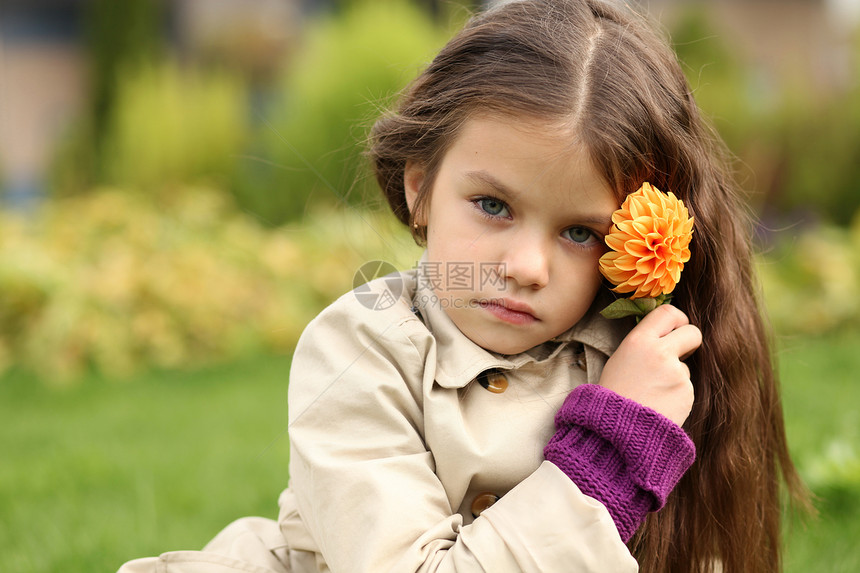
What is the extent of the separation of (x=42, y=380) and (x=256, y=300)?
1.46m

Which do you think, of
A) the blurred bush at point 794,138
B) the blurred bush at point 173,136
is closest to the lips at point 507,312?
the blurred bush at point 794,138

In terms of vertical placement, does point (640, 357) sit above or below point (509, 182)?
below

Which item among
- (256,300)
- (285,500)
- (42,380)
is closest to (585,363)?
(285,500)

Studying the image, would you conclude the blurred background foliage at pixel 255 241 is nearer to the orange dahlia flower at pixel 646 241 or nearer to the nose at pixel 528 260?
the nose at pixel 528 260

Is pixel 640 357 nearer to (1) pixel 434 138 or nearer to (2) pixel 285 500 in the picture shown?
(1) pixel 434 138

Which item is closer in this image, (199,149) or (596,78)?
(596,78)

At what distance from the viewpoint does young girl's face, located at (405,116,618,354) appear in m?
1.42

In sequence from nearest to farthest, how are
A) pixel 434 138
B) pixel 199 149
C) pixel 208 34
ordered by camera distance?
pixel 434 138, pixel 199 149, pixel 208 34

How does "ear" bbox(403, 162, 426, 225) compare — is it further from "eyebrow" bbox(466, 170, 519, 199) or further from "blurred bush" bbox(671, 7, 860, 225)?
"blurred bush" bbox(671, 7, 860, 225)

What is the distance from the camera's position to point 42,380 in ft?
14.9

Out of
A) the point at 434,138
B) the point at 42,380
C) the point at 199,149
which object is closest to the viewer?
the point at 434,138

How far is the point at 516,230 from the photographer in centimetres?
145

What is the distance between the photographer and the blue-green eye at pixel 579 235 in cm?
150

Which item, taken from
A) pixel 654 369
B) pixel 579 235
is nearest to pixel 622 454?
pixel 654 369
